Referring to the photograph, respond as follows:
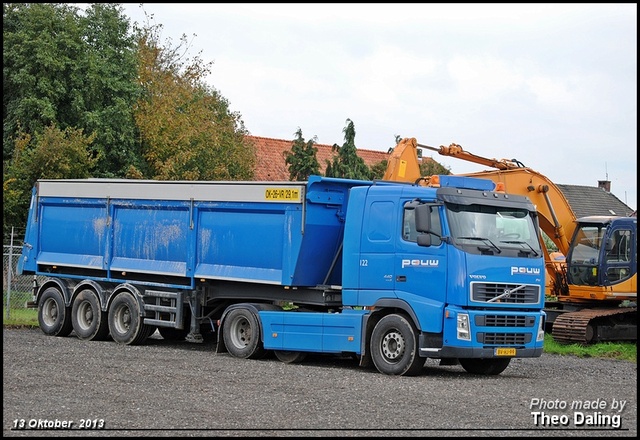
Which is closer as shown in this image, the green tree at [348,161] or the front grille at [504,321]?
the front grille at [504,321]

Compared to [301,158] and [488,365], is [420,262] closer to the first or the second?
[488,365]

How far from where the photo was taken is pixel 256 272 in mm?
19516

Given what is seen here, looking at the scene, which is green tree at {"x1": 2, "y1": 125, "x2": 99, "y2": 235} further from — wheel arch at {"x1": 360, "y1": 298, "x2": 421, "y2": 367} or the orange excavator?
wheel arch at {"x1": 360, "y1": 298, "x2": 421, "y2": 367}

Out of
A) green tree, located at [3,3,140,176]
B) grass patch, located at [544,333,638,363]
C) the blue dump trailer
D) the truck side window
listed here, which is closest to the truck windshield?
the blue dump trailer

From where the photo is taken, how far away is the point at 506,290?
17.3 meters

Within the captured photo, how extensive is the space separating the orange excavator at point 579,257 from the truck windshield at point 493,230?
20.9 feet

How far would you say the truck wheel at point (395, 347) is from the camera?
1712 cm

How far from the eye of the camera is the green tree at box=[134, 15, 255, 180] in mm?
38219

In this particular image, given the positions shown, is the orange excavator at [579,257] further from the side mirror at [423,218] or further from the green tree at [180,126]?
the green tree at [180,126]

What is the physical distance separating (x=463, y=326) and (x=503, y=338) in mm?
882

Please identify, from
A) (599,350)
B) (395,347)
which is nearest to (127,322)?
(395,347)

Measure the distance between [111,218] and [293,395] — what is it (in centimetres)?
958

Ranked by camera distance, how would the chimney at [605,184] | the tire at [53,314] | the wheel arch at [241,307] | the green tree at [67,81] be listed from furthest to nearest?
the chimney at [605,184]
the green tree at [67,81]
the tire at [53,314]
the wheel arch at [241,307]

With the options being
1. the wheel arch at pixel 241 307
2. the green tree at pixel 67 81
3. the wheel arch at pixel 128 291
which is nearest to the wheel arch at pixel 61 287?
the wheel arch at pixel 128 291
